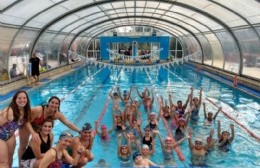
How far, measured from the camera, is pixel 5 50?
13.8 metres

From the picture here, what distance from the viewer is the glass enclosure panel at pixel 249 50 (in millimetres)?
15352

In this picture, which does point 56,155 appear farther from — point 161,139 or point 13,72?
point 13,72

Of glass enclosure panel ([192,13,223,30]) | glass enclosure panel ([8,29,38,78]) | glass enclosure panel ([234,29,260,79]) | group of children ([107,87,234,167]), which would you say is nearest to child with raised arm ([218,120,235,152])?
group of children ([107,87,234,167])

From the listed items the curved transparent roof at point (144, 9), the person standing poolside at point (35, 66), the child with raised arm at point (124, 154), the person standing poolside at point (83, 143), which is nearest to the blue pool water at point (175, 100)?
the child with raised arm at point (124, 154)

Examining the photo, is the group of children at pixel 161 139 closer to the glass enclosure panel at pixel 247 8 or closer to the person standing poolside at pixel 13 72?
the glass enclosure panel at pixel 247 8

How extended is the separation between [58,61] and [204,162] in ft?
64.6

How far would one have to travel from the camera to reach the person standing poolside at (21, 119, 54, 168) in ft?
12.8

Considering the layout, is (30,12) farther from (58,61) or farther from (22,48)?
(58,61)

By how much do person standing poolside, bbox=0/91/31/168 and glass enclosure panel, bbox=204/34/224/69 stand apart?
65.0ft

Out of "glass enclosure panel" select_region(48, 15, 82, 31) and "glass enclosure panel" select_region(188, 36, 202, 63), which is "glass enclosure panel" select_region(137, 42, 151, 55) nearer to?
"glass enclosure panel" select_region(188, 36, 202, 63)

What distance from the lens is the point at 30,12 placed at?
1313cm

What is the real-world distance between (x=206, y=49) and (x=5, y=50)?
17.4 meters

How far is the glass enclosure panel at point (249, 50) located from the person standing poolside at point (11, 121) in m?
13.4

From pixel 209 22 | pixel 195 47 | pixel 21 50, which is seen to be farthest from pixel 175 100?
pixel 195 47
